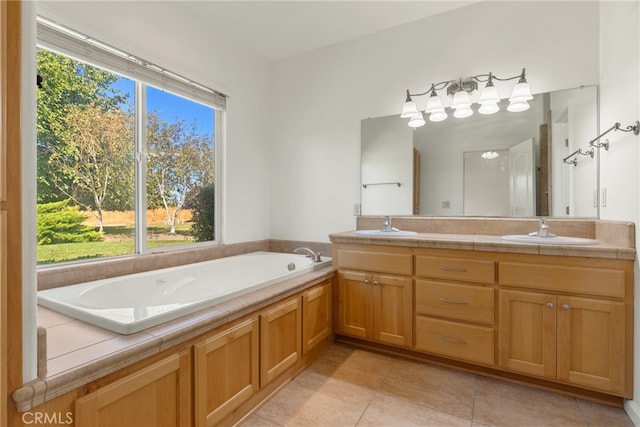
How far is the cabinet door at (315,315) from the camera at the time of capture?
6.74 feet

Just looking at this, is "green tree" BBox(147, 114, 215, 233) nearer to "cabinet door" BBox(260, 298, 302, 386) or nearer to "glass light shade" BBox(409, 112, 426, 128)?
"cabinet door" BBox(260, 298, 302, 386)

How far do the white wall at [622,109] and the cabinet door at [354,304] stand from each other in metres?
1.46

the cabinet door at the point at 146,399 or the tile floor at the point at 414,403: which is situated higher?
the cabinet door at the point at 146,399

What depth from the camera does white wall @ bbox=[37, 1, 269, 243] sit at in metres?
1.95

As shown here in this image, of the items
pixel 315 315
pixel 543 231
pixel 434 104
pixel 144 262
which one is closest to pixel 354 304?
pixel 315 315

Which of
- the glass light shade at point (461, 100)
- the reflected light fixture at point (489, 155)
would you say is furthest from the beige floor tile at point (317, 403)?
the glass light shade at point (461, 100)

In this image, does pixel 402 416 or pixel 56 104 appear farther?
pixel 56 104

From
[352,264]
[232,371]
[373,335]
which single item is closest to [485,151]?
[352,264]

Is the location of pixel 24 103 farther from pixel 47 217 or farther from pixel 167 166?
pixel 167 166

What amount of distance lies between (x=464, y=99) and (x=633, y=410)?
213 cm

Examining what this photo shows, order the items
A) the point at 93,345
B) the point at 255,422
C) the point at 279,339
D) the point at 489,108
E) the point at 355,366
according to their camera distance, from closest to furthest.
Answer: the point at 93,345, the point at 255,422, the point at 279,339, the point at 355,366, the point at 489,108

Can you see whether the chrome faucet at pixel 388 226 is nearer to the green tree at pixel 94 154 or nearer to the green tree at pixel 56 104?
the green tree at pixel 94 154

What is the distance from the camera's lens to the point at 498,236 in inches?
89.6

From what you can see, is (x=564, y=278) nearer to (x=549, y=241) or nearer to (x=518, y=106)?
(x=549, y=241)
